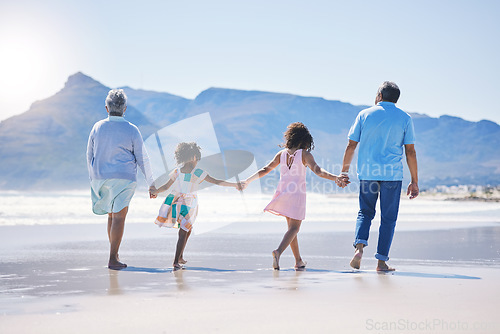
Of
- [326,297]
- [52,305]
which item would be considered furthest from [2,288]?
[326,297]

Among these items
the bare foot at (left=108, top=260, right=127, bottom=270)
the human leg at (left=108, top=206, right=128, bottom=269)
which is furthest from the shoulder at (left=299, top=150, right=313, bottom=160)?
the bare foot at (left=108, top=260, right=127, bottom=270)

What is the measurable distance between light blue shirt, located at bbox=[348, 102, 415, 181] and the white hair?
7.90 feet

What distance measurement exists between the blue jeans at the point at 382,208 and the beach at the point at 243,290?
0.30 metres

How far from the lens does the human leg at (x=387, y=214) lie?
5.91 metres

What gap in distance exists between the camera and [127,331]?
3.27 m

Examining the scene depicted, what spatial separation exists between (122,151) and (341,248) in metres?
3.88

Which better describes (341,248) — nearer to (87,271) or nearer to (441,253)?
(441,253)

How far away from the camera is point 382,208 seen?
601cm

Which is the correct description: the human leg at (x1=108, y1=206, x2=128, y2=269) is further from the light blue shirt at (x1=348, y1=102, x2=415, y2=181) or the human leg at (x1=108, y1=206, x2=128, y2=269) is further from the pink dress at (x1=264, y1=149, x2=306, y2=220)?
the light blue shirt at (x1=348, y1=102, x2=415, y2=181)

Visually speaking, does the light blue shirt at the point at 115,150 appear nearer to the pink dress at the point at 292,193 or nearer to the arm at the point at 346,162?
the pink dress at the point at 292,193

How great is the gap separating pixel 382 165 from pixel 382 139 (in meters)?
0.27

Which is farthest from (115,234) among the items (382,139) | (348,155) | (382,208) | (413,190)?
(413,190)

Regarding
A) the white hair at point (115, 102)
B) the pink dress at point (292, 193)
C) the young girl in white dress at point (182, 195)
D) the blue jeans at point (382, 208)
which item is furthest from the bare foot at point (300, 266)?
the white hair at point (115, 102)

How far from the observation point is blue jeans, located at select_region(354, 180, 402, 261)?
5.93 m
